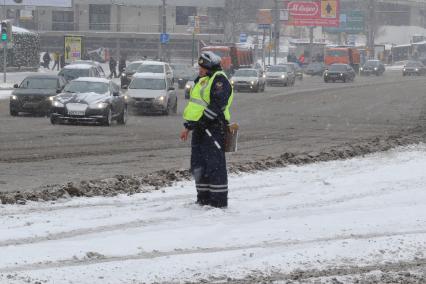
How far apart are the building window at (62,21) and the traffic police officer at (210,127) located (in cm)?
Answer: 9273

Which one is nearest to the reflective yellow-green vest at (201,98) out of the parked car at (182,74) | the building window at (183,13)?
the parked car at (182,74)

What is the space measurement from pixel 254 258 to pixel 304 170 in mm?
6789

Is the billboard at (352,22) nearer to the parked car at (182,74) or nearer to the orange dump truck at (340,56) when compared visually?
the orange dump truck at (340,56)

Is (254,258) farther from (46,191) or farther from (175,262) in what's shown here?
(46,191)

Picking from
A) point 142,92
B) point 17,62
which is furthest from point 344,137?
point 17,62

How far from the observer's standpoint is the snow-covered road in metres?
8.12

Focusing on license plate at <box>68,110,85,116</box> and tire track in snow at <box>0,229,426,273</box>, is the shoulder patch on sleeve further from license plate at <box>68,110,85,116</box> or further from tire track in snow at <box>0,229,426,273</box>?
license plate at <box>68,110,85,116</box>

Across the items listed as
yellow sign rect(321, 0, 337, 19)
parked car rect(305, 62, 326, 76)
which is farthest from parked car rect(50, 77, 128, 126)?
yellow sign rect(321, 0, 337, 19)

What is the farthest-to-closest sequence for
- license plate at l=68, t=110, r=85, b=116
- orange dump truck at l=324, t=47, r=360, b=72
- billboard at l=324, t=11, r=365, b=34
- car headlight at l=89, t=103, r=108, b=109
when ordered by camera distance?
billboard at l=324, t=11, r=365, b=34 → orange dump truck at l=324, t=47, r=360, b=72 → car headlight at l=89, t=103, r=108, b=109 → license plate at l=68, t=110, r=85, b=116

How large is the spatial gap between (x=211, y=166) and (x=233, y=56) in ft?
190

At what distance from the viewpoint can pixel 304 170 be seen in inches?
605

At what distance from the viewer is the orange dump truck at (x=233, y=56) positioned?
66312mm

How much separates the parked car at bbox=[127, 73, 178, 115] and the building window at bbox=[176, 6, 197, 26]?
7263 cm

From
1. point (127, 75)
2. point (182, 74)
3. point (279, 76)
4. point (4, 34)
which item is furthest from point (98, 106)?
point (279, 76)
